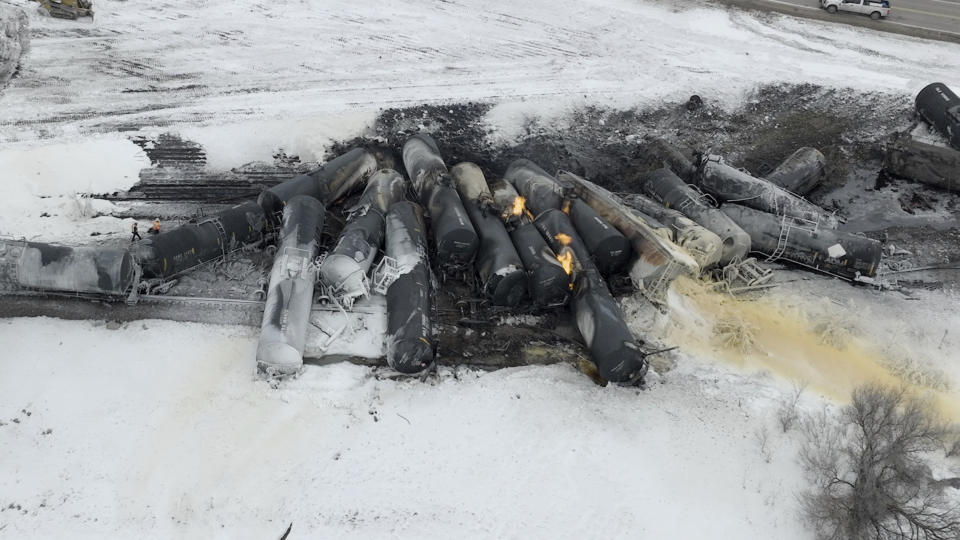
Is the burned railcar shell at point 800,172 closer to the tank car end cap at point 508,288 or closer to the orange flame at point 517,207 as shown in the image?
the orange flame at point 517,207

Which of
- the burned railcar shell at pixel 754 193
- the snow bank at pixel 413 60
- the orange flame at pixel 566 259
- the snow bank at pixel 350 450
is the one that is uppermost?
the snow bank at pixel 413 60

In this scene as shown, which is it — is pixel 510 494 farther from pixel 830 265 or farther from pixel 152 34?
pixel 152 34

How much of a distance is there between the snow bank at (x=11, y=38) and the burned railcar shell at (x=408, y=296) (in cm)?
1580

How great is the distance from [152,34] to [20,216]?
10.9 meters

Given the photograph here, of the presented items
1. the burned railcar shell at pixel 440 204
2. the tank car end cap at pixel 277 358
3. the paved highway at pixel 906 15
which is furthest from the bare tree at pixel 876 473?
the paved highway at pixel 906 15

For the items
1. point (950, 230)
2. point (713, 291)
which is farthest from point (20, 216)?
point (950, 230)

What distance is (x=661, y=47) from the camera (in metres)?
25.5

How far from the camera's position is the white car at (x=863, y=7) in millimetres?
27781

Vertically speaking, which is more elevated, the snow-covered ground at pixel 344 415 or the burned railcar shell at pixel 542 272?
the burned railcar shell at pixel 542 272

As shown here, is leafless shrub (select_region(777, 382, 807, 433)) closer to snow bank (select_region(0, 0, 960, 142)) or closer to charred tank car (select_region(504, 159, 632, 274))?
charred tank car (select_region(504, 159, 632, 274))

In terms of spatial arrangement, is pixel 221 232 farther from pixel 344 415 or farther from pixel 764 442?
pixel 764 442

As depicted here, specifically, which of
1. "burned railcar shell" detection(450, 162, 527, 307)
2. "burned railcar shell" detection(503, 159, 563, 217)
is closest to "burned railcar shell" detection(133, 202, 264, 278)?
"burned railcar shell" detection(450, 162, 527, 307)

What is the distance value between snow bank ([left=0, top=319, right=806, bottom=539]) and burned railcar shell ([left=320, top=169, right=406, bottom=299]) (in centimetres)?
207

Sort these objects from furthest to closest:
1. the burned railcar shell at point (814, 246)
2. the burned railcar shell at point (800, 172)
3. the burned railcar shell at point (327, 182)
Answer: the burned railcar shell at point (800, 172) < the burned railcar shell at point (814, 246) < the burned railcar shell at point (327, 182)
